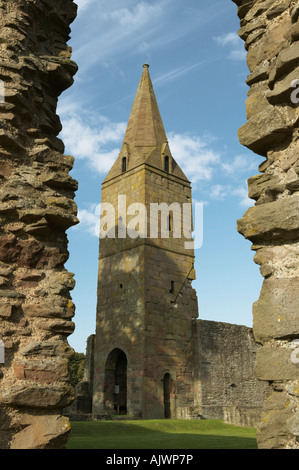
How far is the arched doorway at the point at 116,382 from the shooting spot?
1794cm

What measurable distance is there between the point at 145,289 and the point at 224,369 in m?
5.40

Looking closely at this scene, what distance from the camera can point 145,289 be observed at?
1736cm

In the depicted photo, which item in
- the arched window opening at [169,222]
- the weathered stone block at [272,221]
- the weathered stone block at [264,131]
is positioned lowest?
the weathered stone block at [272,221]

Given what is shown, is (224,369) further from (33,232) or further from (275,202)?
(275,202)

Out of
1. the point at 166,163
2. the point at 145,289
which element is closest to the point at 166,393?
the point at 145,289

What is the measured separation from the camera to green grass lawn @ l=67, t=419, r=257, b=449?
8344 millimetres

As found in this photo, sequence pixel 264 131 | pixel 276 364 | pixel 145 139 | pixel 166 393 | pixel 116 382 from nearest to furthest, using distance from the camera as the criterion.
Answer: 1. pixel 276 364
2. pixel 264 131
3. pixel 166 393
4. pixel 116 382
5. pixel 145 139

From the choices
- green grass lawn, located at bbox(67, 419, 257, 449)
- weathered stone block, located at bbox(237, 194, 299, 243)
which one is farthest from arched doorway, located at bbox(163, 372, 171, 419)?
Result: weathered stone block, located at bbox(237, 194, 299, 243)

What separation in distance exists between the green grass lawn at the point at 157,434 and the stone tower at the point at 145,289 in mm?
2783

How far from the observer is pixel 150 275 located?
17.8m

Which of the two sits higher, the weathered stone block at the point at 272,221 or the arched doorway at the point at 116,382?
the weathered stone block at the point at 272,221

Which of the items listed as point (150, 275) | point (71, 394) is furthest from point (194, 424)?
point (71, 394)

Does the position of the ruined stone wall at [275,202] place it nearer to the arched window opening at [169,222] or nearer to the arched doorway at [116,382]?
the arched window opening at [169,222]

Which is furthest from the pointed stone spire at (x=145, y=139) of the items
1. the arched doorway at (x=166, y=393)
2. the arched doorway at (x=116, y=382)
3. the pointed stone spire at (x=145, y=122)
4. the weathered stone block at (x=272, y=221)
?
the weathered stone block at (x=272, y=221)
